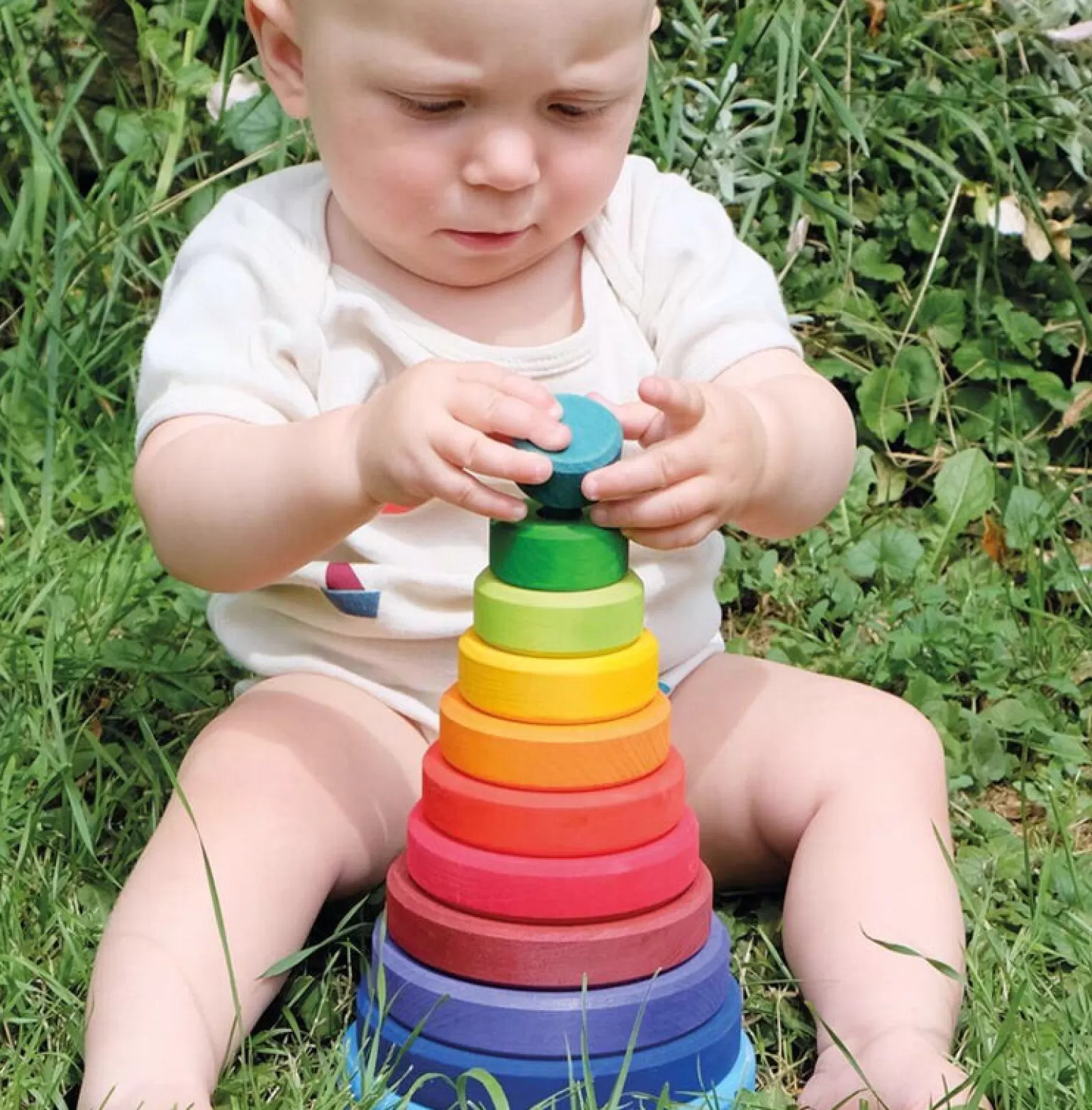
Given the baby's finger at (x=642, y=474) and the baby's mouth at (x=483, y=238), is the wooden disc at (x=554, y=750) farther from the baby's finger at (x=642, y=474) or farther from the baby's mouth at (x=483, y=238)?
the baby's mouth at (x=483, y=238)

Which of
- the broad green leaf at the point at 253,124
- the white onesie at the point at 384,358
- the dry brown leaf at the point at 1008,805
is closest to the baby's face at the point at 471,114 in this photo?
the white onesie at the point at 384,358

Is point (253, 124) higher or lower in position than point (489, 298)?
lower

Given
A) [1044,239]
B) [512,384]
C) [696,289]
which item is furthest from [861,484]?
[512,384]

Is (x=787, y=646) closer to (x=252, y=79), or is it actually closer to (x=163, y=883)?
(x=163, y=883)

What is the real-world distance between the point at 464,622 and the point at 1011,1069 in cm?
76

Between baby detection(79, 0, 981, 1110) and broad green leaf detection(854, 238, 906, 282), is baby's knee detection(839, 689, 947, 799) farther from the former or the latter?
broad green leaf detection(854, 238, 906, 282)

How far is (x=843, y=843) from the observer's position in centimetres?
198

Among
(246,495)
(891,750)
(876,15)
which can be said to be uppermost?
(246,495)

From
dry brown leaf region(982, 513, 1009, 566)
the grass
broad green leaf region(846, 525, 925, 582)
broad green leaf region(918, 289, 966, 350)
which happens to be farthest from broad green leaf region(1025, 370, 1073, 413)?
broad green leaf region(846, 525, 925, 582)

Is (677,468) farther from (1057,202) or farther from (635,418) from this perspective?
(1057,202)

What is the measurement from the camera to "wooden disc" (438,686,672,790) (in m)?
1.67

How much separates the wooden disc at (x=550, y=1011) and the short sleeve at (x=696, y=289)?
2.44 ft

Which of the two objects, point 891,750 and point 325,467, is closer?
point 325,467

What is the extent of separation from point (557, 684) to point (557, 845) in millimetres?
140
